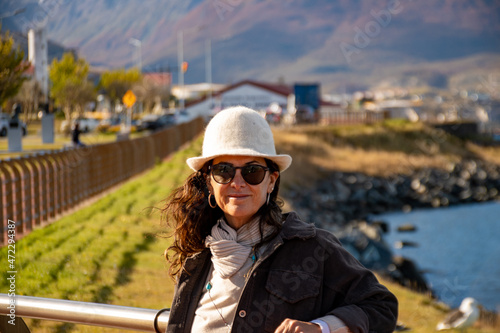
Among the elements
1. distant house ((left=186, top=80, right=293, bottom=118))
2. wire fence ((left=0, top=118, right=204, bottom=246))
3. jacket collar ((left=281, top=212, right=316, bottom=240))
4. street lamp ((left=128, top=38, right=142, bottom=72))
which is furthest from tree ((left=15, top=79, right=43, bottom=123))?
distant house ((left=186, top=80, right=293, bottom=118))

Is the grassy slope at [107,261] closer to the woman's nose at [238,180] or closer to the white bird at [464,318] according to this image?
the white bird at [464,318]

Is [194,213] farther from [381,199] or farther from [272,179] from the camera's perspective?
[381,199]

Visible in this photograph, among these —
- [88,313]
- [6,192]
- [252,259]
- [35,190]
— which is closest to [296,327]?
[252,259]

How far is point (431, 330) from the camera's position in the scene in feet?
28.1

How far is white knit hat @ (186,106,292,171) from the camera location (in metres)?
2.42

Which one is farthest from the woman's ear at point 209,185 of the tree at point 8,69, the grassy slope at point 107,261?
the tree at point 8,69

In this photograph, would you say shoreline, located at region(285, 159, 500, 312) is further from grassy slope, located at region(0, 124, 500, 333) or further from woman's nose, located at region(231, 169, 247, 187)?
woman's nose, located at region(231, 169, 247, 187)

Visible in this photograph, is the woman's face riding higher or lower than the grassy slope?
higher

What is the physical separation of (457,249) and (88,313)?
89.5 ft

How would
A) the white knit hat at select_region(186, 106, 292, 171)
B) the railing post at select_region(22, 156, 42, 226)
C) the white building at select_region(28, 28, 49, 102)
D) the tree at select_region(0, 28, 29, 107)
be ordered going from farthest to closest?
the white building at select_region(28, 28, 49, 102) → the tree at select_region(0, 28, 29, 107) → the railing post at select_region(22, 156, 42, 226) → the white knit hat at select_region(186, 106, 292, 171)

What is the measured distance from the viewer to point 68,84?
4206 centimetres

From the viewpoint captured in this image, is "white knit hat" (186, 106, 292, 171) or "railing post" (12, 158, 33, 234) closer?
"white knit hat" (186, 106, 292, 171)

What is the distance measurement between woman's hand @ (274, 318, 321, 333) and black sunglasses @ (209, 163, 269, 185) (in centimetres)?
56

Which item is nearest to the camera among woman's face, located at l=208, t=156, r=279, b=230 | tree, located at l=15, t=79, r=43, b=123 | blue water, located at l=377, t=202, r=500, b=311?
woman's face, located at l=208, t=156, r=279, b=230
